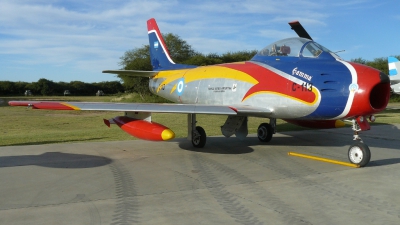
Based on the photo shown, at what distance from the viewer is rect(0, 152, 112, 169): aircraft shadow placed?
23.4 ft

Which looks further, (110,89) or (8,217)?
(110,89)

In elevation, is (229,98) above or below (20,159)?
above

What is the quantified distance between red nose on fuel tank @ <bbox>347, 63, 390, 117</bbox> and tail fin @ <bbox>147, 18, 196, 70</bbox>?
27.3 feet

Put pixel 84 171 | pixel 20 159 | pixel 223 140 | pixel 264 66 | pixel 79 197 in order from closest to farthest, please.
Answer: pixel 79 197 < pixel 84 171 < pixel 20 159 < pixel 264 66 < pixel 223 140

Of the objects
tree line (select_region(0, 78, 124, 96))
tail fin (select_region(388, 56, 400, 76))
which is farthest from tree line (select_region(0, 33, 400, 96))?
tail fin (select_region(388, 56, 400, 76))

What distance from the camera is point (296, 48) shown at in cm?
810

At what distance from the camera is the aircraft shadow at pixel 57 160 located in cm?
714

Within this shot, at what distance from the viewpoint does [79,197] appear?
4.97 meters

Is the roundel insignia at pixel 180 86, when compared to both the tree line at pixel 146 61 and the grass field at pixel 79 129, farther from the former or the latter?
the tree line at pixel 146 61

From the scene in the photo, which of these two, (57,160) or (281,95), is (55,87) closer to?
(57,160)

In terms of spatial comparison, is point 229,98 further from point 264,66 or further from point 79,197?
point 79,197

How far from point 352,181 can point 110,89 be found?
91.7 metres

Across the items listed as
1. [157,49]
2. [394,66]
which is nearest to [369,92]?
[157,49]

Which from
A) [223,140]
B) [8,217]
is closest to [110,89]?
[223,140]
